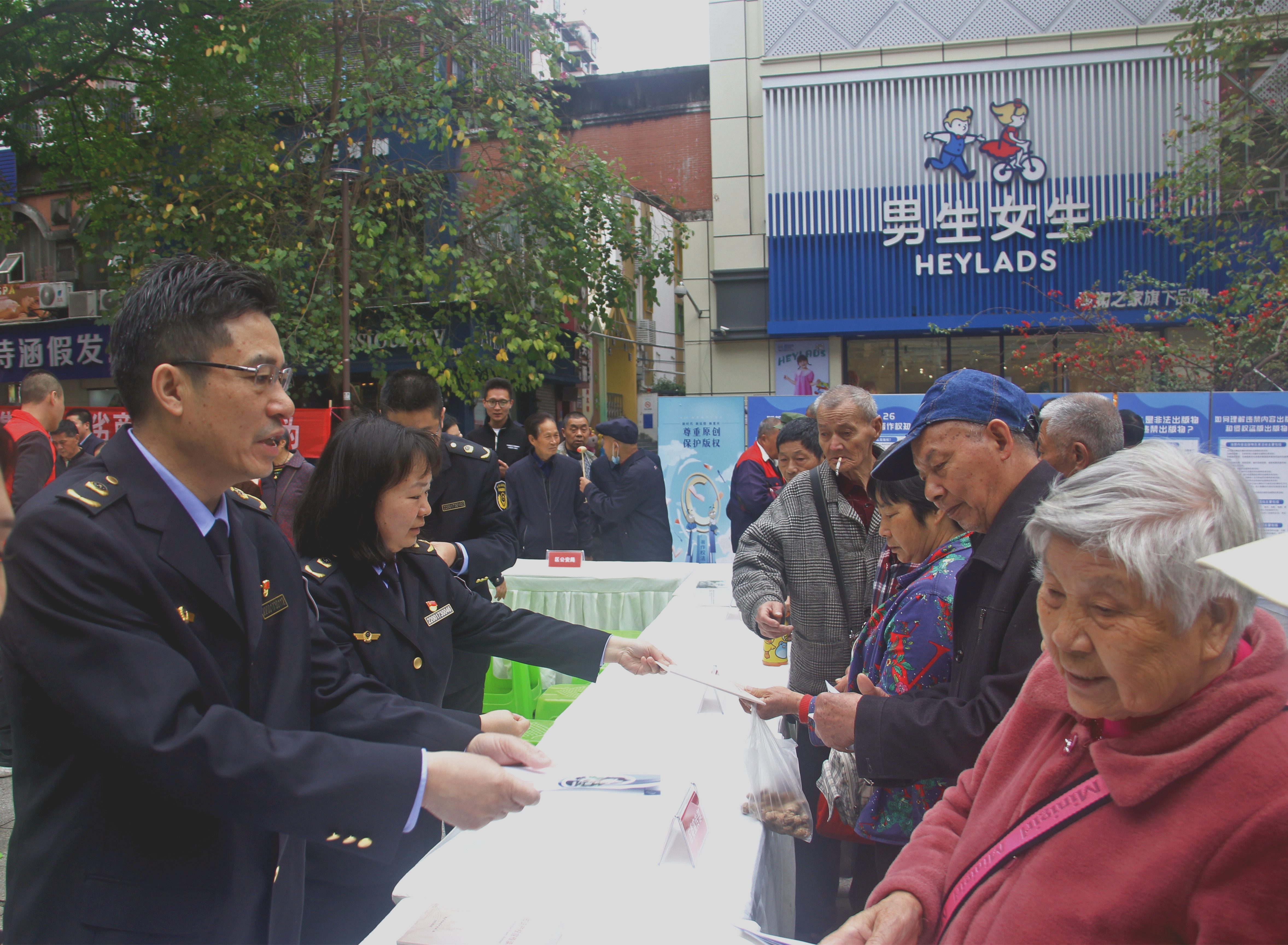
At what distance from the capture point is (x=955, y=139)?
38.8ft

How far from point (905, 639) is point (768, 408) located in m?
6.13

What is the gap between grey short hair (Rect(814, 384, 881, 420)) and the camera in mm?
2949

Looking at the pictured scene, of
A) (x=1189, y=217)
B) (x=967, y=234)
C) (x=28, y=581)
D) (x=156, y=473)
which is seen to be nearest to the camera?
(x=28, y=581)

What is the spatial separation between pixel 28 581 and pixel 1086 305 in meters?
11.1

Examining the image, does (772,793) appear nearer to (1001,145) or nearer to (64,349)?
(1001,145)

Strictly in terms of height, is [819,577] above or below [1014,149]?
below

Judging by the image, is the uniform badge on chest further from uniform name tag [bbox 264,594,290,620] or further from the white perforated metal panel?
the white perforated metal panel

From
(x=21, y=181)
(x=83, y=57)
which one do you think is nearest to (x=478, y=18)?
(x=83, y=57)

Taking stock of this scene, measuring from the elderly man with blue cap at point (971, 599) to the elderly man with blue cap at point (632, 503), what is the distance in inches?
166

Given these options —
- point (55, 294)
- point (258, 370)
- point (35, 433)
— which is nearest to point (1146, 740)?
point (258, 370)

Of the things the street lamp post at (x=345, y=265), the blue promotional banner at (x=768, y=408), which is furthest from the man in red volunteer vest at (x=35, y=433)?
the blue promotional banner at (x=768, y=408)

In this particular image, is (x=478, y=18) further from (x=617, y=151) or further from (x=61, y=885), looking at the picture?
(x=61, y=885)

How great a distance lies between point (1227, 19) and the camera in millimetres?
8805

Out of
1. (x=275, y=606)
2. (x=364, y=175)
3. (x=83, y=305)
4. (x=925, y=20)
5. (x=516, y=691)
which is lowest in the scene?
(x=516, y=691)
